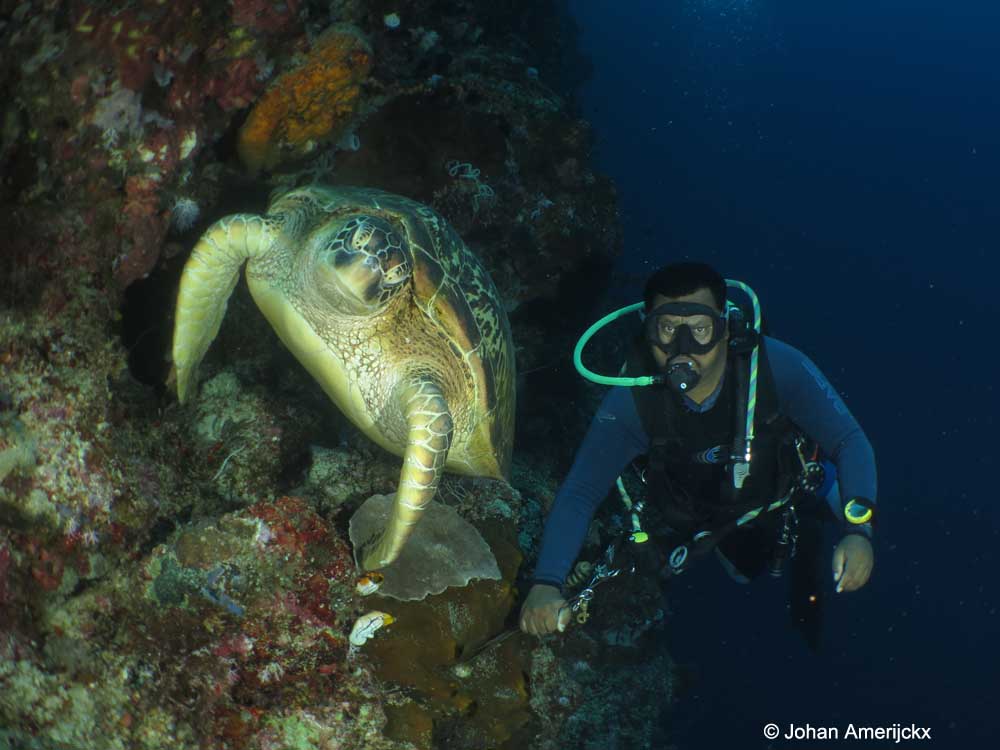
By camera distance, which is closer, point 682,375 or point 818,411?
point 682,375

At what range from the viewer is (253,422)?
273 cm

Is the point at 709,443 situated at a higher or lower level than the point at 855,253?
higher

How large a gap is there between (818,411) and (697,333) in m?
0.96

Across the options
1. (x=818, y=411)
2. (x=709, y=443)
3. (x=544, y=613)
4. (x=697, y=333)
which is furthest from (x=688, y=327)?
(x=544, y=613)

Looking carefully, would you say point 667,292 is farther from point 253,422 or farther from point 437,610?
point 253,422

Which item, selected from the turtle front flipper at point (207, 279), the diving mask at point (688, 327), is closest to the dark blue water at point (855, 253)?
the diving mask at point (688, 327)

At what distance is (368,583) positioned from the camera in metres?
A: 2.29

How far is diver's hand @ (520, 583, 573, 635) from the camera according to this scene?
2787mm

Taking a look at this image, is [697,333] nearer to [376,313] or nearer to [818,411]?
[818,411]

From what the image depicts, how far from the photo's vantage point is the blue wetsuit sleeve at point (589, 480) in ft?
10.0

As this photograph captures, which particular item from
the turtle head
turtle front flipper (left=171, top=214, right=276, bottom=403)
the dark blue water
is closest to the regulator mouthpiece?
the turtle head

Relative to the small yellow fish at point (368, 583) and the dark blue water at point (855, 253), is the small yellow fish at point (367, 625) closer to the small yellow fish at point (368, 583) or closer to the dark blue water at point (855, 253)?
the small yellow fish at point (368, 583)

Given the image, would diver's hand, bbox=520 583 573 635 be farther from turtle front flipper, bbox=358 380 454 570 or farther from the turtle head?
the turtle head

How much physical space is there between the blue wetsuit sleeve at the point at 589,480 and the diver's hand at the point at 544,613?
0.10m
